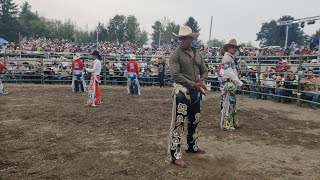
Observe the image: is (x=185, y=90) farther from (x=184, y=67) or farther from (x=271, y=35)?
(x=271, y=35)

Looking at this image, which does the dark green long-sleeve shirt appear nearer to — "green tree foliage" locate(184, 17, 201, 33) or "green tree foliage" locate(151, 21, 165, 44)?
"green tree foliage" locate(184, 17, 201, 33)

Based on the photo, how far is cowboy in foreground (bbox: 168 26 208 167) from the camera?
204 inches

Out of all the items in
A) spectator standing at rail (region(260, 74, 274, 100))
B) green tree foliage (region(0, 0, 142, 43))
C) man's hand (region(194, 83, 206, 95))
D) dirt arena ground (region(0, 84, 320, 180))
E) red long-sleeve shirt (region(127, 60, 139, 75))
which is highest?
green tree foliage (region(0, 0, 142, 43))

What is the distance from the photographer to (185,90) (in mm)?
5285

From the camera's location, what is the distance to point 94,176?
14.8ft

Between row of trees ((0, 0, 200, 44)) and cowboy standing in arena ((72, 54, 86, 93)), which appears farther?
row of trees ((0, 0, 200, 44))

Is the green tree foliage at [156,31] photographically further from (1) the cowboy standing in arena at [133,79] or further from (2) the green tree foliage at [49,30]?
(1) the cowboy standing in arena at [133,79]

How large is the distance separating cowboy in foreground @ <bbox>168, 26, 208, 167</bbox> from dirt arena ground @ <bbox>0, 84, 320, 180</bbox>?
27 cm

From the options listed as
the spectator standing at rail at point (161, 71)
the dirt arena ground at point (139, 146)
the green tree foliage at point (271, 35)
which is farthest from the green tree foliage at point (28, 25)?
the dirt arena ground at point (139, 146)

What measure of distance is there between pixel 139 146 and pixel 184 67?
1633 millimetres

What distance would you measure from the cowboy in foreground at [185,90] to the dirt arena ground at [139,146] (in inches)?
10.6

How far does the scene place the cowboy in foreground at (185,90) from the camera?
5.19 meters

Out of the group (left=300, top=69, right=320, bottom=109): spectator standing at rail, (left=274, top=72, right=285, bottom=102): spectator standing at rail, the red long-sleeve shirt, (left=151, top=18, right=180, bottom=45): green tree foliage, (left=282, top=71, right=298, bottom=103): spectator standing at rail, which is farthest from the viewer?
(left=151, top=18, right=180, bottom=45): green tree foliage

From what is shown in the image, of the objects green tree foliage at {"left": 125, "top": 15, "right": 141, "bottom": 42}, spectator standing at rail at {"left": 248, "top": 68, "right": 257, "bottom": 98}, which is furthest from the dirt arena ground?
green tree foliage at {"left": 125, "top": 15, "right": 141, "bottom": 42}
